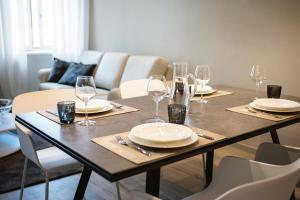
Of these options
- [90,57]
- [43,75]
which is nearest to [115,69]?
[90,57]

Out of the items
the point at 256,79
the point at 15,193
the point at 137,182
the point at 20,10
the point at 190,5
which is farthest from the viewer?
the point at 20,10

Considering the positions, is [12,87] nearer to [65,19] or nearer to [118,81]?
[65,19]

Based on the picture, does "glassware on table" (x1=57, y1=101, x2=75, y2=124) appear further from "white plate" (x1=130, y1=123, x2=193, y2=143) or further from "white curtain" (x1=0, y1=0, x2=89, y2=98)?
"white curtain" (x1=0, y1=0, x2=89, y2=98)

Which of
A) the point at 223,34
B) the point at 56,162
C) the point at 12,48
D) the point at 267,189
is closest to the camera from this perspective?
the point at 267,189

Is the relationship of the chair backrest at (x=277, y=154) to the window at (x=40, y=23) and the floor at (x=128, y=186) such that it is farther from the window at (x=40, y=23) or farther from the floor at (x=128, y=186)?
the window at (x=40, y=23)

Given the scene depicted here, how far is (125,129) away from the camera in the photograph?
4.76 feet

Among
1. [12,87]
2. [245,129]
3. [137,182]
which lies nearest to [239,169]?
[245,129]

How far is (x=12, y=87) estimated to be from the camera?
15.9 feet

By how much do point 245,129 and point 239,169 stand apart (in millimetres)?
191

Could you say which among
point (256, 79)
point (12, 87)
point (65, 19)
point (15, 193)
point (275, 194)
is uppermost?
point (65, 19)

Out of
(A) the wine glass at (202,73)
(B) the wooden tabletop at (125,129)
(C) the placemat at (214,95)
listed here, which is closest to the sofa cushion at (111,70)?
(C) the placemat at (214,95)

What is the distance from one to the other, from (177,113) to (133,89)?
1.15m

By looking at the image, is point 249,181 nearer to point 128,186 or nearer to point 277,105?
point 277,105

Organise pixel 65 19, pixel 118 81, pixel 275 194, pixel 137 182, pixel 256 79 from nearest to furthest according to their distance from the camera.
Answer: pixel 275 194
pixel 256 79
pixel 137 182
pixel 118 81
pixel 65 19
